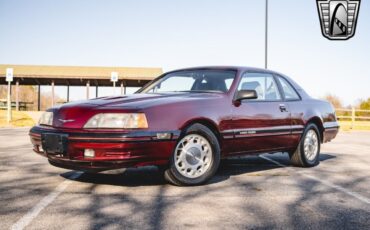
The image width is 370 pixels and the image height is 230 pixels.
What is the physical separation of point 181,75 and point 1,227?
3500mm

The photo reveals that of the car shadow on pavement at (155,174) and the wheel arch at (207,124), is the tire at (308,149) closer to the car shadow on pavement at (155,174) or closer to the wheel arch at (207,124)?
the car shadow on pavement at (155,174)

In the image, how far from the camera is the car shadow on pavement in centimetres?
504

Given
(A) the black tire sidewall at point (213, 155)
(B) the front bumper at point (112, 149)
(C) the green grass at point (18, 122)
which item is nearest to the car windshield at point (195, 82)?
(A) the black tire sidewall at point (213, 155)

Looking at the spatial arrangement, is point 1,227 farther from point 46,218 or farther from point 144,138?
point 144,138

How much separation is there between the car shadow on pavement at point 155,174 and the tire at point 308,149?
35 centimetres

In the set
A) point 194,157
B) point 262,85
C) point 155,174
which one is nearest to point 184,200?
point 194,157

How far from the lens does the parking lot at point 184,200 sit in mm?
3291

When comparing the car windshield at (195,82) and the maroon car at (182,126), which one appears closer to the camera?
the maroon car at (182,126)

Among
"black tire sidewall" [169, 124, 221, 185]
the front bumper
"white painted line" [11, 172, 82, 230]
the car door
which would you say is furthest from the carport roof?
the front bumper

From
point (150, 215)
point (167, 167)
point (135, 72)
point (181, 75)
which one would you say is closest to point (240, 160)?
point (181, 75)

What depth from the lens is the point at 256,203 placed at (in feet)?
13.1

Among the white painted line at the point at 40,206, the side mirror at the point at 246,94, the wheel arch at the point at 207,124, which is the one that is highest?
the side mirror at the point at 246,94

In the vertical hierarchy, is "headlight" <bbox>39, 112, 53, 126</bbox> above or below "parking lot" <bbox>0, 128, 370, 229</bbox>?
above

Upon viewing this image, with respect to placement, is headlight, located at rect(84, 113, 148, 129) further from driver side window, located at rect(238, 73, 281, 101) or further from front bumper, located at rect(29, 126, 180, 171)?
driver side window, located at rect(238, 73, 281, 101)
